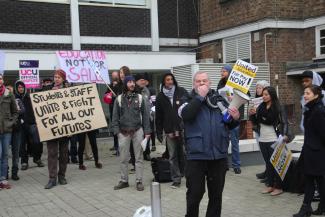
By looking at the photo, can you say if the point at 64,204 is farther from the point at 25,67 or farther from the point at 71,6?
the point at 71,6

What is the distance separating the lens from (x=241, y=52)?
53.9 feet

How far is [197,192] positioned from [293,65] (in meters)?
11.7

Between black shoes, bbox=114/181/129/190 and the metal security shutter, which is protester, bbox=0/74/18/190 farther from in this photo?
the metal security shutter

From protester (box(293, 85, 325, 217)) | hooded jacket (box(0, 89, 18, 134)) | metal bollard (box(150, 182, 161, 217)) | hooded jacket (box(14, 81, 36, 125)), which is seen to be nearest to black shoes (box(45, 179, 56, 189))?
hooded jacket (box(0, 89, 18, 134))

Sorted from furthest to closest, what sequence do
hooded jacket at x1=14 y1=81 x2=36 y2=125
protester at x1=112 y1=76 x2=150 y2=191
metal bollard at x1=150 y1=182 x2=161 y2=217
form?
1. hooded jacket at x1=14 y1=81 x2=36 y2=125
2. protester at x1=112 y1=76 x2=150 y2=191
3. metal bollard at x1=150 y1=182 x2=161 y2=217

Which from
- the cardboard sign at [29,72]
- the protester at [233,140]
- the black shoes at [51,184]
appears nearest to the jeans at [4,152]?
the black shoes at [51,184]

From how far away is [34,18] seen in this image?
14969 mm

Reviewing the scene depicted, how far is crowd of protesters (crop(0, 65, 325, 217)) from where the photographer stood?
193 inches

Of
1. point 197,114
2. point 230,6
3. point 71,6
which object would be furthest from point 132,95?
point 230,6

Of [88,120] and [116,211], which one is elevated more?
[88,120]

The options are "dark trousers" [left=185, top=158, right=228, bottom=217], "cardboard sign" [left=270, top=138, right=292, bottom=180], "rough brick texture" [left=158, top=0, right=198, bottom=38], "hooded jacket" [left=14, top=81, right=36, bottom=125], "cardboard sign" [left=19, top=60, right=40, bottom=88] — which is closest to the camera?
"dark trousers" [left=185, top=158, right=228, bottom=217]

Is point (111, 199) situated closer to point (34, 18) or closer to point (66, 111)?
point (66, 111)

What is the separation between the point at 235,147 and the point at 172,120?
176cm

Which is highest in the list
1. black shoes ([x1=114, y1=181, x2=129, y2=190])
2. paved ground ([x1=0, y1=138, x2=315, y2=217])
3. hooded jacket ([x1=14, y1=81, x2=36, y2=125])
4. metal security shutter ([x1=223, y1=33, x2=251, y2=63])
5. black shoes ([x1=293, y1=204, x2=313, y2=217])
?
metal security shutter ([x1=223, y1=33, x2=251, y2=63])
